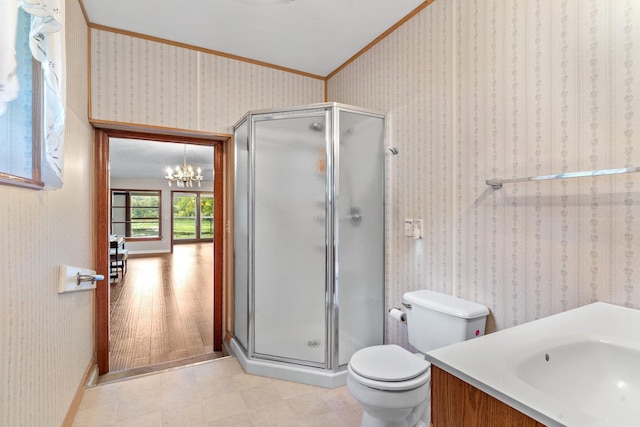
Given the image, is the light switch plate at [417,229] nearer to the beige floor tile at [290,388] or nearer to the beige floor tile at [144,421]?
the beige floor tile at [290,388]

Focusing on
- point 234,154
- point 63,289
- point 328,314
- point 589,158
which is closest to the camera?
point 589,158

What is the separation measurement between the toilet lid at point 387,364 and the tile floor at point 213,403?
0.48 m

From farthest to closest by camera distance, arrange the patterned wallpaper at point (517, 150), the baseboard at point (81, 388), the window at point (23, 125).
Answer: the baseboard at point (81, 388) < the patterned wallpaper at point (517, 150) < the window at point (23, 125)

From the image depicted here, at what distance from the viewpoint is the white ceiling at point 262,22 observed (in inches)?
79.1

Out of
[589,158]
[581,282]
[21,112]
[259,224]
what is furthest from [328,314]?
[21,112]

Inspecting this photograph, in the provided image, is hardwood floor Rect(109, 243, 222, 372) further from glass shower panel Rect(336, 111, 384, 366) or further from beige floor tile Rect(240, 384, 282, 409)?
glass shower panel Rect(336, 111, 384, 366)

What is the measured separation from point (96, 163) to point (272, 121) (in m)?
1.41

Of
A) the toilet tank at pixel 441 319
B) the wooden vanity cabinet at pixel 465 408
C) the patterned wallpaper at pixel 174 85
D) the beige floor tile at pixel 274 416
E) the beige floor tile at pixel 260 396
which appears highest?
the patterned wallpaper at pixel 174 85

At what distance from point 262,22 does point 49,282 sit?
6.70ft

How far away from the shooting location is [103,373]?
2.34 m

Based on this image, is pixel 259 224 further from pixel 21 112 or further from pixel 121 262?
pixel 121 262

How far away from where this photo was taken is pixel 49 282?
1.36 meters

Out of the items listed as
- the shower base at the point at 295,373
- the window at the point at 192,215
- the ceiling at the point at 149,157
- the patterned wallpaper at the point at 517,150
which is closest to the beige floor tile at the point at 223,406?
the shower base at the point at 295,373

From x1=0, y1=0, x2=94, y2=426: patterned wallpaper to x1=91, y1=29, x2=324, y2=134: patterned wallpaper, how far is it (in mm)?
163
